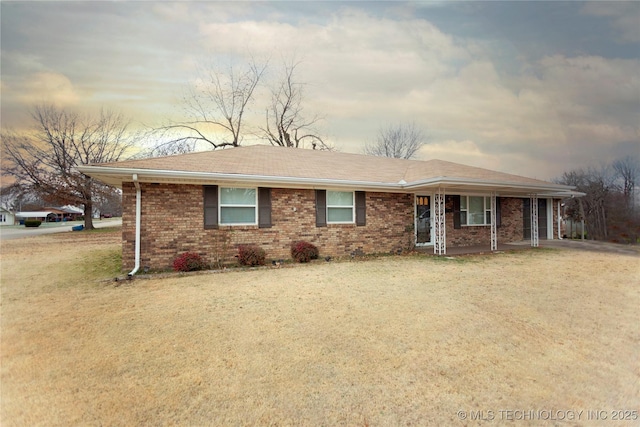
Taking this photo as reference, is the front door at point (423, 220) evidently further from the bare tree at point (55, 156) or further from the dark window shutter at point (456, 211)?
the bare tree at point (55, 156)

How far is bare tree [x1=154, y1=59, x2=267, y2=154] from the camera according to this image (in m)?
22.5

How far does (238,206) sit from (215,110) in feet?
59.0

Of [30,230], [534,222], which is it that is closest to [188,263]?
[534,222]

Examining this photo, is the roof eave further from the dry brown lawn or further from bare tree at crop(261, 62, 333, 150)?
bare tree at crop(261, 62, 333, 150)

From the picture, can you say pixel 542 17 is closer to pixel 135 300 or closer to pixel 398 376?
pixel 398 376

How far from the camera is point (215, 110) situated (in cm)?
2392

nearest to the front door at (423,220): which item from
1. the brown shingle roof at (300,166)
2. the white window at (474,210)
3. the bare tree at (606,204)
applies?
the brown shingle roof at (300,166)

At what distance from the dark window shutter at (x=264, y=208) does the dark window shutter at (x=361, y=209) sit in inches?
126

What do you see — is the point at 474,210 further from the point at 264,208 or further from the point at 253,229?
the point at 253,229

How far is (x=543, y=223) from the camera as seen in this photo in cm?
1570

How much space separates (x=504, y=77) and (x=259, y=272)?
9027mm

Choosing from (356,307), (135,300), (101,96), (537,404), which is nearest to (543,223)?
(356,307)


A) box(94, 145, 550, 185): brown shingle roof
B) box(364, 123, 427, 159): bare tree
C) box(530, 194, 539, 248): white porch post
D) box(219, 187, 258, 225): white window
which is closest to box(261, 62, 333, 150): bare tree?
box(364, 123, 427, 159): bare tree

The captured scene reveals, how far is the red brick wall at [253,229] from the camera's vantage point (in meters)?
7.99
